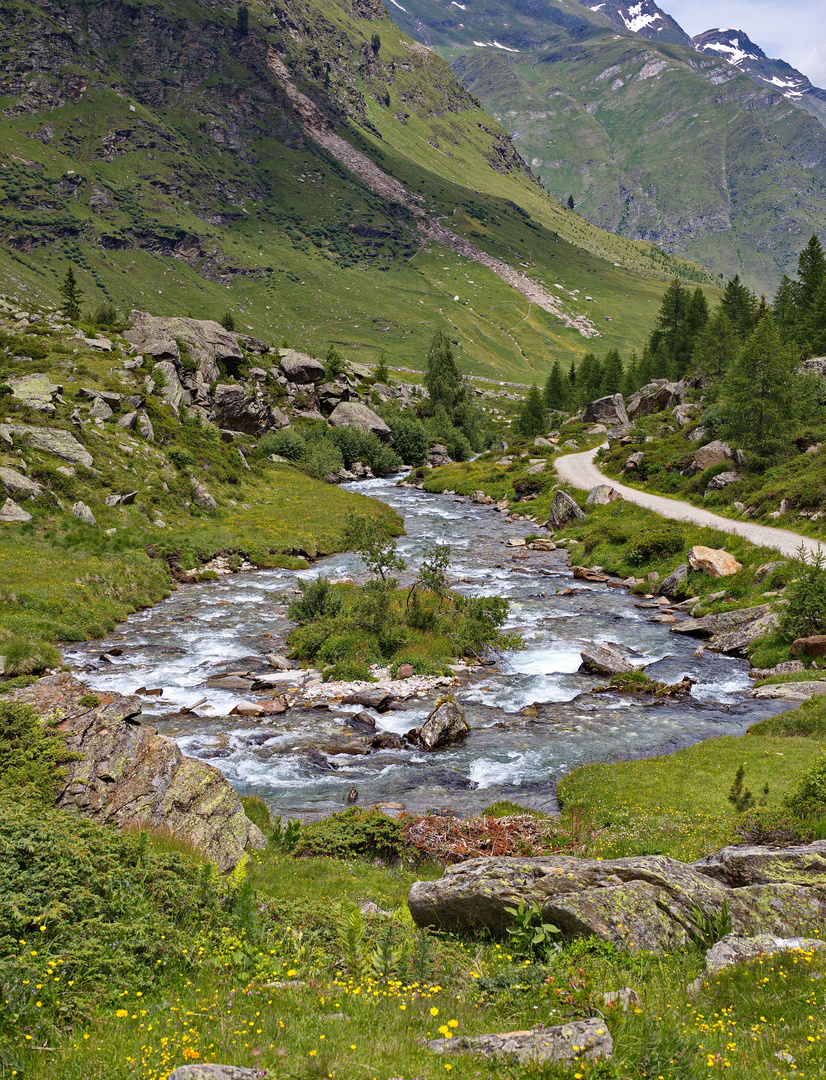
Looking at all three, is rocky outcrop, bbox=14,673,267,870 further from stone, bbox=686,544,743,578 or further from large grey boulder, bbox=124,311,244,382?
large grey boulder, bbox=124,311,244,382

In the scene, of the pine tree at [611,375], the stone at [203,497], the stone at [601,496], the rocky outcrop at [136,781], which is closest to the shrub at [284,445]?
the stone at [203,497]

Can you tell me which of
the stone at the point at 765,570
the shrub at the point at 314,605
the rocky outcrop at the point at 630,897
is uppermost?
the stone at the point at 765,570

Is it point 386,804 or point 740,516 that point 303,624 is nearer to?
point 386,804

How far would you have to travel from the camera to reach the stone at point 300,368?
92.4m

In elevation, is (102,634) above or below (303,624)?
below

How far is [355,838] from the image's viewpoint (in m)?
13.9

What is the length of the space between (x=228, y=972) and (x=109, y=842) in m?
3.16

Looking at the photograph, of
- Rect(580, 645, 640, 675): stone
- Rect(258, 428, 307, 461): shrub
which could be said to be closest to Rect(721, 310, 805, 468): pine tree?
Rect(580, 645, 640, 675): stone

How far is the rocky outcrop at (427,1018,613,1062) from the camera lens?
19.3ft

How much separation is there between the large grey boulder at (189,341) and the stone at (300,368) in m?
8.90

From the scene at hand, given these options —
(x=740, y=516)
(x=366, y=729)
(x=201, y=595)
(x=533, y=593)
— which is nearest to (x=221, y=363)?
(x=201, y=595)

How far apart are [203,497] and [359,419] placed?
4417 cm

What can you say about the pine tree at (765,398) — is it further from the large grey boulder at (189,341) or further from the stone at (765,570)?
the large grey boulder at (189,341)

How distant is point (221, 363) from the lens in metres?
79.5
